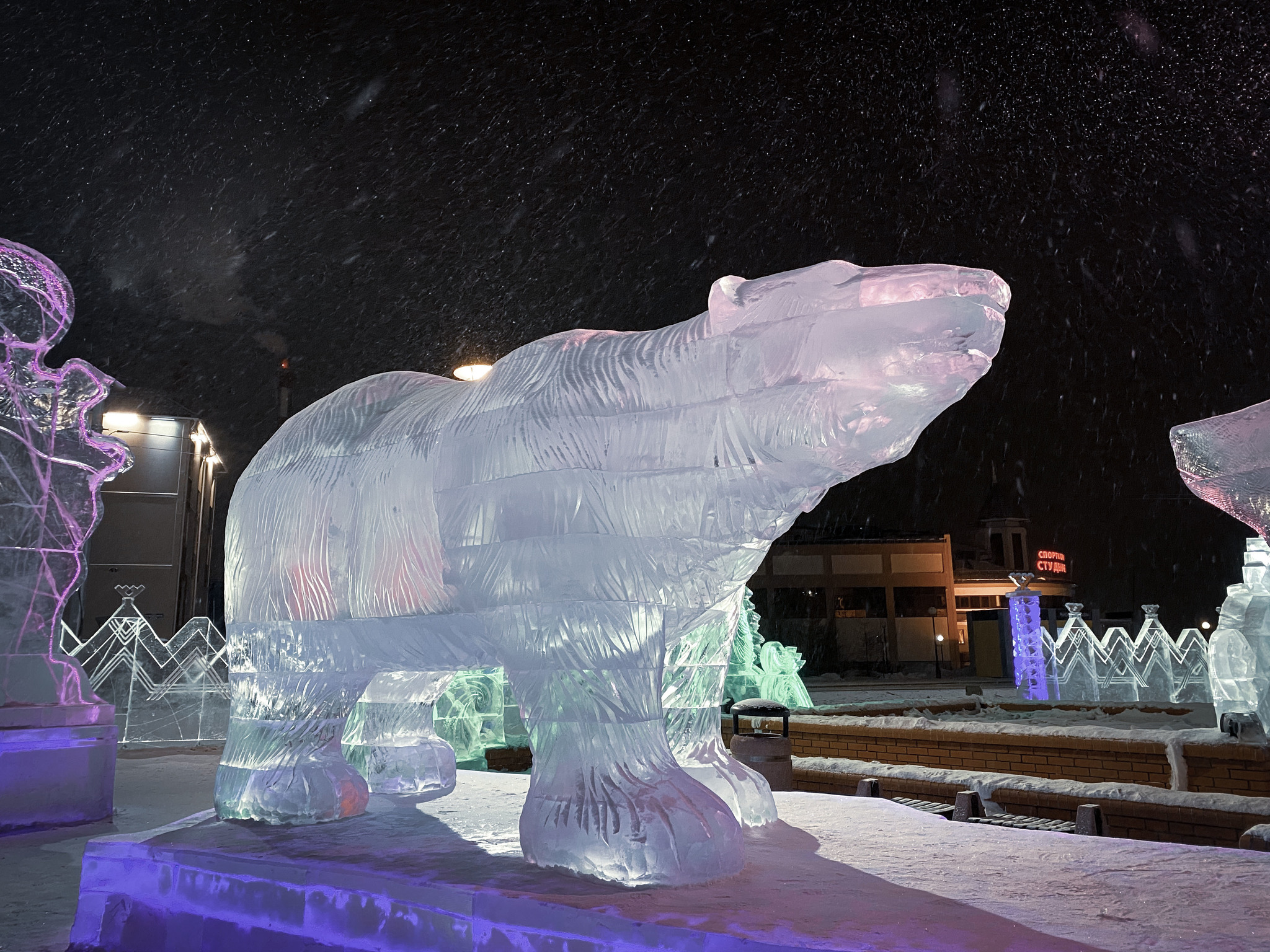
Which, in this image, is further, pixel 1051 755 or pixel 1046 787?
pixel 1051 755

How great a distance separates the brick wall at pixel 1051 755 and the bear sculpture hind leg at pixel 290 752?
4819 millimetres

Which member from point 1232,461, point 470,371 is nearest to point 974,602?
point 1232,461

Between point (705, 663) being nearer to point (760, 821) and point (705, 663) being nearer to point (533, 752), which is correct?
point (760, 821)

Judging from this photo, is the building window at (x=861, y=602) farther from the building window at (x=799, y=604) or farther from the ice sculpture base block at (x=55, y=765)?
the ice sculpture base block at (x=55, y=765)

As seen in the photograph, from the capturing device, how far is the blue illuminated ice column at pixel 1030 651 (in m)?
14.0

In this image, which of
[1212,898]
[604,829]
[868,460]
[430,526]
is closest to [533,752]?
[604,829]

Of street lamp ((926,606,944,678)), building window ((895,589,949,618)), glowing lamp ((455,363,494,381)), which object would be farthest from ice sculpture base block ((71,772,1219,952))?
building window ((895,589,949,618))

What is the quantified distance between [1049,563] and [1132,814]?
38.7m

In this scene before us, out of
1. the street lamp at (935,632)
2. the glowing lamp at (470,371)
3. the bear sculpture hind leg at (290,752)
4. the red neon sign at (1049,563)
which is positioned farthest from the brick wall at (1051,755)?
the red neon sign at (1049,563)

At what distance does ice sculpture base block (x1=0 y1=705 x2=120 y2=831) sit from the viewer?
3902 millimetres

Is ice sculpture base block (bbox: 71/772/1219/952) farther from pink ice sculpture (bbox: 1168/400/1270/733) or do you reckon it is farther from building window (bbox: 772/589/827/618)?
building window (bbox: 772/589/827/618)

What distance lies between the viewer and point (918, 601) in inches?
1326

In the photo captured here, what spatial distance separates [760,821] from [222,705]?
7.74m

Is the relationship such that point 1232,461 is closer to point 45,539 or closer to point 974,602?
point 45,539
